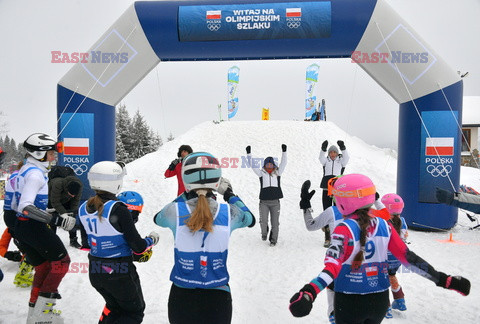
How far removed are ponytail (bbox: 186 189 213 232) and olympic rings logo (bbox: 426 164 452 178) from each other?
22.6 feet

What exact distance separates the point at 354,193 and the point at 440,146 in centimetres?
635

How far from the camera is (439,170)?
24.8 ft

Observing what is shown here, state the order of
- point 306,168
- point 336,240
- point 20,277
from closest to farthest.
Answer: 1. point 336,240
2. point 20,277
3. point 306,168

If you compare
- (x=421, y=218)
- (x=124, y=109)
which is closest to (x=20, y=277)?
(x=421, y=218)

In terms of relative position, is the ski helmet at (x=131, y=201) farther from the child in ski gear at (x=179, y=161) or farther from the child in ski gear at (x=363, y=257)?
the child in ski gear at (x=179, y=161)

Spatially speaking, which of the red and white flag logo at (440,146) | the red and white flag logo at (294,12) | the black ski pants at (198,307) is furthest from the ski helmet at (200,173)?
the red and white flag logo at (440,146)

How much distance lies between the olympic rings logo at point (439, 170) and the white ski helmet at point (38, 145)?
7160 millimetres

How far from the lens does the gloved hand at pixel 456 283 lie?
2.11 meters

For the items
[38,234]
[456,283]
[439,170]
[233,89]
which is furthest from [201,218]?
[233,89]

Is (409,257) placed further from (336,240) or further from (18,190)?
(18,190)

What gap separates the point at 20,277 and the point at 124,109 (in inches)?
1166

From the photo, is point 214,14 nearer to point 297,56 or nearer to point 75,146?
point 297,56

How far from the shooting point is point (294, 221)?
9.52m

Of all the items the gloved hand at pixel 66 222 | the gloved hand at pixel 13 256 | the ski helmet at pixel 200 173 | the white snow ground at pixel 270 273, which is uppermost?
the ski helmet at pixel 200 173
